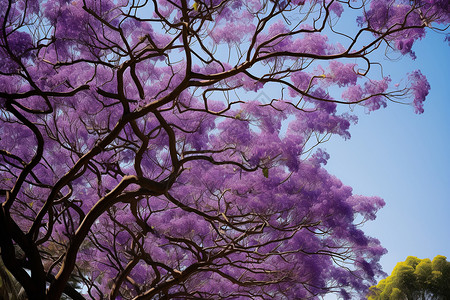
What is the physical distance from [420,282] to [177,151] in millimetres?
12177

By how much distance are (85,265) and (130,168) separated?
1.71m

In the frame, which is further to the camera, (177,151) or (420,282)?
(420,282)

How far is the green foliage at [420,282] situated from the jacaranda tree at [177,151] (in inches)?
335

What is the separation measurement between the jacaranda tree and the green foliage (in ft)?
27.9

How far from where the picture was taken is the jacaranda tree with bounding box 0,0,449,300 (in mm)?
5453

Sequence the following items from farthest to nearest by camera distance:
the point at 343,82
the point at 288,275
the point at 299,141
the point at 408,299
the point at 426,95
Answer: the point at 408,299, the point at 288,275, the point at 299,141, the point at 343,82, the point at 426,95

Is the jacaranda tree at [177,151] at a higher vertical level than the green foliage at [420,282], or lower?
lower

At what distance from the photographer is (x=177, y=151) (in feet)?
23.9

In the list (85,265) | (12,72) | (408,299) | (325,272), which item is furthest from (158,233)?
(408,299)

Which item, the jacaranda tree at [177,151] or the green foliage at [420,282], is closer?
the jacaranda tree at [177,151]

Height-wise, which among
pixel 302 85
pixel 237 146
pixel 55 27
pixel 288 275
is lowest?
pixel 288 275

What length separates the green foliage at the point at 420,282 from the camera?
16.7 m

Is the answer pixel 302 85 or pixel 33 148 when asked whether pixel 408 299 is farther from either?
pixel 33 148

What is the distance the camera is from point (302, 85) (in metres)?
7.21
